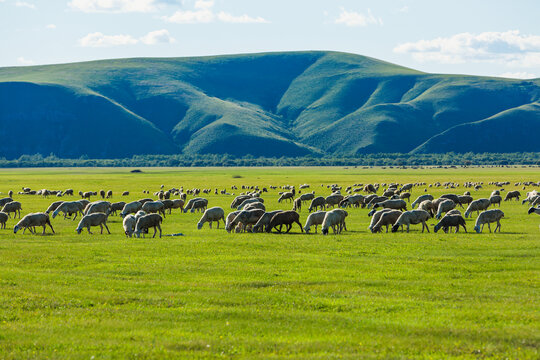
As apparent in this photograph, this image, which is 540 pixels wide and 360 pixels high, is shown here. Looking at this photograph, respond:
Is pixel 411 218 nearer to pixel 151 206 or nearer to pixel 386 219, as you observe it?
pixel 386 219

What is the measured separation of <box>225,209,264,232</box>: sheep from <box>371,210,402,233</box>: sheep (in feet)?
22.5

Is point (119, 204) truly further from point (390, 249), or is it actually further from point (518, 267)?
point (518, 267)

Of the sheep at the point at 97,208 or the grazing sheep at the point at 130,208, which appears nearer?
the sheep at the point at 97,208

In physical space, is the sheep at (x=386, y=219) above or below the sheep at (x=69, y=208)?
above

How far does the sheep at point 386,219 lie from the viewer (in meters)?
34.0

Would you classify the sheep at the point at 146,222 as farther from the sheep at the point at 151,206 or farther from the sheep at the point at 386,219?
the sheep at the point at 386,219

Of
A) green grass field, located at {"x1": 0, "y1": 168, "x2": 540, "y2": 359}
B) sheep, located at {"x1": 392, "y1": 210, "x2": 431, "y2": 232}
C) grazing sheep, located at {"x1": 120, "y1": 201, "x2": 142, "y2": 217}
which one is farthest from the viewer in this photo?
grazing sheep, located at {"x1": 120, "y1": 201, "x2": 142, "y2": 217}

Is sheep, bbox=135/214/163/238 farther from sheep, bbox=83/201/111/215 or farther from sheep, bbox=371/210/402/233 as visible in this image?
sheep, bbox=371/210/402/233

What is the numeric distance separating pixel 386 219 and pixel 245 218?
7.99 meters

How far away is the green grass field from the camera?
13.5 metres

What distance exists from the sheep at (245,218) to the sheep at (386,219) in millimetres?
6856

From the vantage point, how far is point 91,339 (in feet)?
45.7

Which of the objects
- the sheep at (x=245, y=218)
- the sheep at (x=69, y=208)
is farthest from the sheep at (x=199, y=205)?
the sheep at (x=245, y=218)

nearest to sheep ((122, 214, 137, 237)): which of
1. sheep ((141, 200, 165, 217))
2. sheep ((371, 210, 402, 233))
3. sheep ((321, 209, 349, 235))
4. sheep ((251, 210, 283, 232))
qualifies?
sheep ((251, 210, 283, 232))
